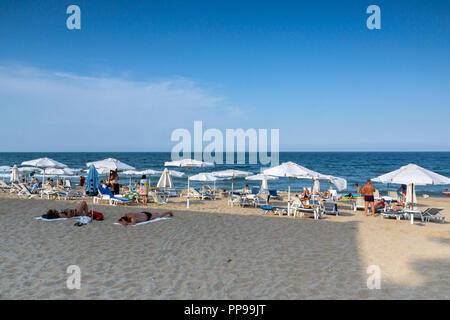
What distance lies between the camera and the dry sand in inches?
189

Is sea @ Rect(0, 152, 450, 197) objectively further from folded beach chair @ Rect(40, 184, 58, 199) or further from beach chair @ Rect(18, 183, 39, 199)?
beach chair @ Rect(18, 183, 39, 199)

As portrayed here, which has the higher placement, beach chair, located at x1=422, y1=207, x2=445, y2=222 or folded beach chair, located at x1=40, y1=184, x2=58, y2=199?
folded beach chair, located at x1=40, y1=184, x2=58, y2=199

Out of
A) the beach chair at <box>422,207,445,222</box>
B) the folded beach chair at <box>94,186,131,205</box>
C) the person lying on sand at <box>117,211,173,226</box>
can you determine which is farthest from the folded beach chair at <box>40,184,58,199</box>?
the beach chair at <box>422,207,445,222</box>

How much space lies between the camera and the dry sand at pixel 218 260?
4.81m

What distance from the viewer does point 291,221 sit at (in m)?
11.2

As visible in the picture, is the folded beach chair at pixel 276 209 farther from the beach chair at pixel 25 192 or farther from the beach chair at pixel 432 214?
the beach chair at pixel 25 192

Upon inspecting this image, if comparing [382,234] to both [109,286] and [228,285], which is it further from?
[109,286]

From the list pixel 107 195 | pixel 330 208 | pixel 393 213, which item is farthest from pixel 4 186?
pixel 393 213

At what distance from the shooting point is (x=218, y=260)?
20.6 feet

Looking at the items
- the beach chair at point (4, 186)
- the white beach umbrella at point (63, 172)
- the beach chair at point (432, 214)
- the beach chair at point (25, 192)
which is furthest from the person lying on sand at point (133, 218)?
the beach chair at point (4, 186)

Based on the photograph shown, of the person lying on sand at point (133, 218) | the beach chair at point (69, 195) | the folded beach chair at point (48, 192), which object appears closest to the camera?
the person lying on sand at point (133, 218)

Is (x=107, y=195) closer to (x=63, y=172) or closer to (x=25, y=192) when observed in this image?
(x=25, y=192)
